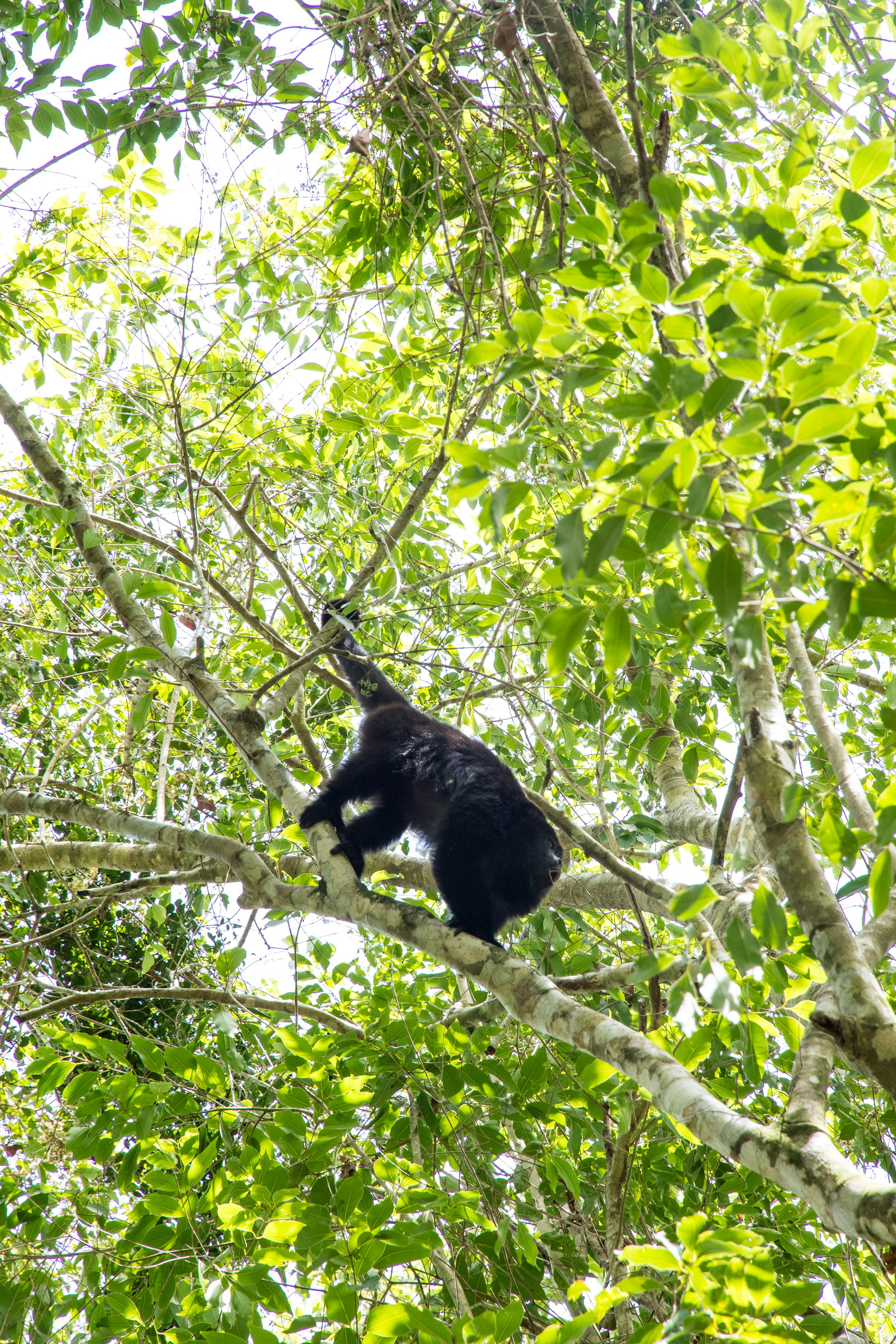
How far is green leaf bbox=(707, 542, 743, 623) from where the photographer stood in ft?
4.12

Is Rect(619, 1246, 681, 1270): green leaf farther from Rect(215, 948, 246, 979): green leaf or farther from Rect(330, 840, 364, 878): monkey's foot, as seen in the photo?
Rect(215, 948, 246, 979): green leaf

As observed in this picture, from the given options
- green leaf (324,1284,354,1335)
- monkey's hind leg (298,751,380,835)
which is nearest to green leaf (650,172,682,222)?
green leaf (324,1284,354,1335)

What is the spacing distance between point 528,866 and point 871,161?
303 cm

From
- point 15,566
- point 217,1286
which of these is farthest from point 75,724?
point 217,1286

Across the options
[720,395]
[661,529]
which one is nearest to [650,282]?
[720,395]

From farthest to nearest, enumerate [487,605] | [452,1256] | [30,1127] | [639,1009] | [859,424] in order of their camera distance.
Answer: [30,1127]
[639,1009]
[487,605]
[452,1256]
[859,424]

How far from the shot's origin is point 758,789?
6.08ft

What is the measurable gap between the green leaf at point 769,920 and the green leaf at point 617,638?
44cm

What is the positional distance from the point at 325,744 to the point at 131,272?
301cm

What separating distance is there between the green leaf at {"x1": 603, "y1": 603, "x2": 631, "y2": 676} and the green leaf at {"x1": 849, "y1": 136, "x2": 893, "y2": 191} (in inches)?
30.4

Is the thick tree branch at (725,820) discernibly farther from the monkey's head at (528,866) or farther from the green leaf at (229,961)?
the green leaf at (229,961)

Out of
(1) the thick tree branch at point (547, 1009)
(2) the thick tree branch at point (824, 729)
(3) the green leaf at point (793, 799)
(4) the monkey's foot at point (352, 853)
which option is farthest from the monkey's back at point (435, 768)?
(3) the green leaf at point (793, 799)

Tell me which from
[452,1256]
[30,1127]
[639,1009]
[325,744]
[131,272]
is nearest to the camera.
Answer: [452,1256]

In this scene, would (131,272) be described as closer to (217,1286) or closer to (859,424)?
(859,424)
